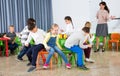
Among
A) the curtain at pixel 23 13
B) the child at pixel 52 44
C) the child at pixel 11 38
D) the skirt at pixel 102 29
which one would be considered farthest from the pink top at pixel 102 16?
the child at pixel 52 44

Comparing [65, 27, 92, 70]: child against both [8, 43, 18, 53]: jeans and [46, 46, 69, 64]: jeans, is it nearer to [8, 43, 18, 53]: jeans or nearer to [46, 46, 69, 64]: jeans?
[46, 46, 69, 64]: jeans

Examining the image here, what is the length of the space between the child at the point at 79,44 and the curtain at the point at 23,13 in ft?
11.0

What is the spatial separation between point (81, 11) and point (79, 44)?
11.3ft

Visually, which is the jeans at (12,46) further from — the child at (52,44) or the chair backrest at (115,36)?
the chair backrest at (115,36)

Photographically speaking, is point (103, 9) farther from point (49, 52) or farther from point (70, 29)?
point (49, 52)

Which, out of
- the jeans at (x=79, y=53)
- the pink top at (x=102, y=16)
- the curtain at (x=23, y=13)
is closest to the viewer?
the jeans at (x=79, y=53)

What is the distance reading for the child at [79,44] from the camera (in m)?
5.83

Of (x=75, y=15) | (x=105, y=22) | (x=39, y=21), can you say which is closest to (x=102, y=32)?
(x=105, y=22)

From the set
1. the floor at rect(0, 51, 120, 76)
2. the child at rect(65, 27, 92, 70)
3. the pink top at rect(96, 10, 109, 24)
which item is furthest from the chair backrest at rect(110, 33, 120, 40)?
the child at rect(65, 27, 92, 70)

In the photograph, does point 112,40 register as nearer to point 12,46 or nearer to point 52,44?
point 12,46

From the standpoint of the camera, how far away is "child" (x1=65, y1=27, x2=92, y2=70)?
19.1 ft

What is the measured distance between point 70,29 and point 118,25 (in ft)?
7.14

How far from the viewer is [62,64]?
635 centimetres

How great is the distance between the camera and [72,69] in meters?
5.85
